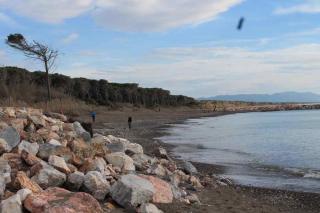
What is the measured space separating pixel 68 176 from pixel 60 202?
4.59 feet

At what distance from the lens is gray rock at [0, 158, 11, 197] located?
309 inches

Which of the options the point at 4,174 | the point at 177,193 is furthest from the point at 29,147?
the point at 177,193

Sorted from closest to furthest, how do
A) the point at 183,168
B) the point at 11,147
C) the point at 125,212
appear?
the point at 125,212 → the point at 11,147 → the point at 183,168

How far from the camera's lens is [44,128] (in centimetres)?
Answer: 1209

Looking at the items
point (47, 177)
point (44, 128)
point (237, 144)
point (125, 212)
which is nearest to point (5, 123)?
point (44, 128)

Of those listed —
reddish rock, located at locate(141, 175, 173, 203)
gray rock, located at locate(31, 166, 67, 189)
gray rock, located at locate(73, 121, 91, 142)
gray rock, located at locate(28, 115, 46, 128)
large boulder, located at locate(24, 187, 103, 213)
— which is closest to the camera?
large boulder, located at locate(24, 187, 103, 213)

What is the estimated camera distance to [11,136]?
1025 cm

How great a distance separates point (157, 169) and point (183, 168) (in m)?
3.05

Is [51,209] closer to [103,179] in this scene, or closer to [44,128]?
[103,179]

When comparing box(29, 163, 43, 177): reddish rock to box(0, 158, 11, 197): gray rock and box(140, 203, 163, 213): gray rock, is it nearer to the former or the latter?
box(0, 158, 11, 197): gray rock

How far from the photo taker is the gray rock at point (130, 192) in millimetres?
8352

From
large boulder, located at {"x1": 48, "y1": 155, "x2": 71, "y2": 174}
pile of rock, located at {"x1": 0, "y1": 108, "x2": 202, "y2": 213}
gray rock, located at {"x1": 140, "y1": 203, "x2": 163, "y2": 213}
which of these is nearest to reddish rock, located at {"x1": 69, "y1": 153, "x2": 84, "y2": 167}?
pile of rock, located at {"x1": 0, "y1": 108, "x2": 202, "y2": 213}

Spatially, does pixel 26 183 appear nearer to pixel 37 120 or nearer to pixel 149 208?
pixel 149 208

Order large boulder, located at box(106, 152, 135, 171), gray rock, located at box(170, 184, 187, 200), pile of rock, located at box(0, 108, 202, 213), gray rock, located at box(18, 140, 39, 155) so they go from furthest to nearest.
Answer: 1. large boulder, located at box(106, 152, 135, 171)
2. gray rock, located at box(18, 140, 39, 155)
3. gray rock, located at box(170, 184, 187, 200)
4. pile of rock, located at box(0, 108, 202, 213)
